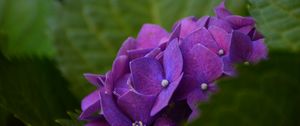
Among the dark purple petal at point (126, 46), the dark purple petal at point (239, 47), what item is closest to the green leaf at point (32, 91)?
the dark purple petal at point (126, 46)

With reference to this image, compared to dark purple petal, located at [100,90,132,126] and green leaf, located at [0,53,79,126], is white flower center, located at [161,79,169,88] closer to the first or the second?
dark purple petal, located at [100,90,132,126]

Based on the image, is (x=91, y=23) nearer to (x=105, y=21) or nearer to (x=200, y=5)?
(x=105, y=21)

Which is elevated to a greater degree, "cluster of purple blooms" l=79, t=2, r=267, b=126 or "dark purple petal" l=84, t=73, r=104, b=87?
"cluster of purple blooms" l=79, t=2, r=267, b=126

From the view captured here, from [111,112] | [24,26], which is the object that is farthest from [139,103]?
[24,26]

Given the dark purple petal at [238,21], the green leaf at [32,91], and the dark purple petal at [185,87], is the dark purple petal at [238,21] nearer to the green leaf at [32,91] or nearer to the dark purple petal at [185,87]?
the dark purple petal at [185,87]

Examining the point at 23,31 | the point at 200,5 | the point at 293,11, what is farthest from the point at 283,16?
the point at 23,31

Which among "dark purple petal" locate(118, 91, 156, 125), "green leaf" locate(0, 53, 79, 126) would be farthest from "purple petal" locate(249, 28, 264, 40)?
"green leaf" locate(0, 53, 79, 126)
